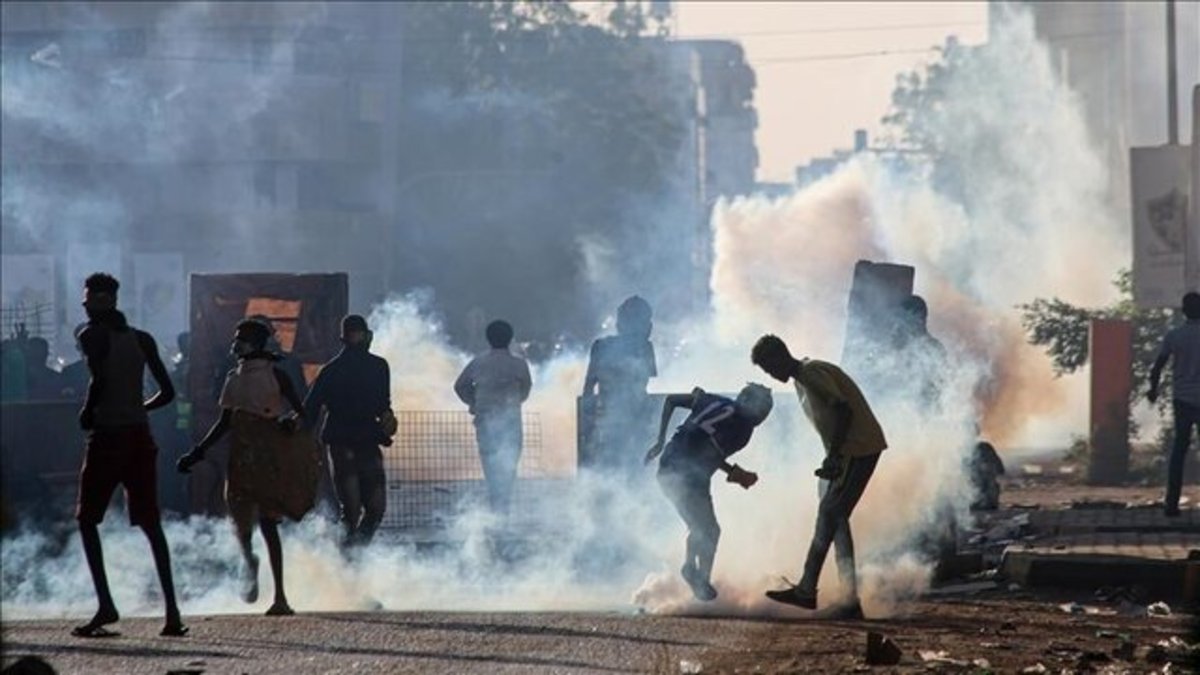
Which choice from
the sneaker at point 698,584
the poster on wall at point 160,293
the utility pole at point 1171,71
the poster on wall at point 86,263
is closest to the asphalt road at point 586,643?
the sneaker at point 698,584

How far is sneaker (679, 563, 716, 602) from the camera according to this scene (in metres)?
14.8

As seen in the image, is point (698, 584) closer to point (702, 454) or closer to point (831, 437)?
point (702, 454)

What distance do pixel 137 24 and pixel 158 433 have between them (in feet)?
194

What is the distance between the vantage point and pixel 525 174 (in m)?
89.4

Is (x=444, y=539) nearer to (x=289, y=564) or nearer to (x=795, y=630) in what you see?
(x=289, y=564)

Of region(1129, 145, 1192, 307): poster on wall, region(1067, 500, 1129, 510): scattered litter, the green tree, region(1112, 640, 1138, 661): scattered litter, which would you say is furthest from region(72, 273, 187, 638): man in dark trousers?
the green tree

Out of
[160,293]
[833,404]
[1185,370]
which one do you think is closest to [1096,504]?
[1185,370]

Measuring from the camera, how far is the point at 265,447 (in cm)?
1441

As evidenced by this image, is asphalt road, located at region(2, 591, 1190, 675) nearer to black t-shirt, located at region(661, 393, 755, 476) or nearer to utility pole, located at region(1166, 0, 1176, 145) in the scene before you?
black t-shirt, located at region(661, 393, 755, 476)

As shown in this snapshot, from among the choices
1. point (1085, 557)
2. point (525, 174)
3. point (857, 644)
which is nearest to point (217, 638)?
point (857, 644)

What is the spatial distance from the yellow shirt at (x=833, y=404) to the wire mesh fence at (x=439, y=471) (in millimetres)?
6115

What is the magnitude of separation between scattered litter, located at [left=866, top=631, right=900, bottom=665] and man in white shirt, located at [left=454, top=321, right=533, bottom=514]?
313 inches

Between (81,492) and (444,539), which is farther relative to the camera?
(444,539)

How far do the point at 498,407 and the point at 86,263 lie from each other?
176ft
